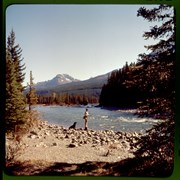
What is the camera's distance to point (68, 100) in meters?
4.13

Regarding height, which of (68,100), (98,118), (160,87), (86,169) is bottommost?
(86,169)

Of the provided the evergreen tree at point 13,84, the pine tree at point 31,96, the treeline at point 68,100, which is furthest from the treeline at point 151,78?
the evergreen tree at point 13,84

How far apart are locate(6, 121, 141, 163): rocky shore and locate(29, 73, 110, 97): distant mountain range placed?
0.34 metres

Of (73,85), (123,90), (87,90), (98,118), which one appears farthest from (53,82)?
(123,90)

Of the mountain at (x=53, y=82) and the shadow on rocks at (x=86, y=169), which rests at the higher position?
the mountain at (x=53, y=82)

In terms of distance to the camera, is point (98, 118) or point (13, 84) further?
point (98, 118)

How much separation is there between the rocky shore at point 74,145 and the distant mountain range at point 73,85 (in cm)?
34

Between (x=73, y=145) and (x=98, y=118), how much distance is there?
355mm

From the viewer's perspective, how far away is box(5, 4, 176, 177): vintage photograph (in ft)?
13.1

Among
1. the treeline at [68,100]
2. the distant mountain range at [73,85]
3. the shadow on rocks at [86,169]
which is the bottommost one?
the shadow on rocks at [86,169]

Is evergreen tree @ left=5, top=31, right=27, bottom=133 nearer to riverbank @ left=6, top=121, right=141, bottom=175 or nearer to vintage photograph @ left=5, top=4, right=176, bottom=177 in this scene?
vintage photograph @ left=5, top=4, right=176, bottom=177

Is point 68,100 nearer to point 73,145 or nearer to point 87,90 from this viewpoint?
point 87,90

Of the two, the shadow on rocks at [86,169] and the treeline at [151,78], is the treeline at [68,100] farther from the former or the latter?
the shadow on rocks at [86,169]

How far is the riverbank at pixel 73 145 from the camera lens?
4.05 m
